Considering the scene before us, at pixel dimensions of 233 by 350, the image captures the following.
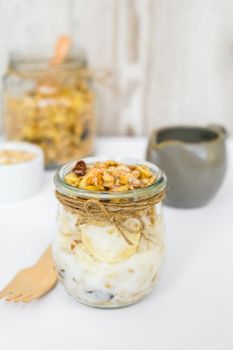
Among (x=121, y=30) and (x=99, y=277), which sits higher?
(x=121, y=30)

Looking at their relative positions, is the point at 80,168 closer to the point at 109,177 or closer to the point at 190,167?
the point at 109,177

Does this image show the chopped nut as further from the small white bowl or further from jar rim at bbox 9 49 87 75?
jar rim at bbox 9 49 87 75

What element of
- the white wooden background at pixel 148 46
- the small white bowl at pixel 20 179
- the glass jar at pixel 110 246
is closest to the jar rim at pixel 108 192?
the glass jar at pixel 110 246

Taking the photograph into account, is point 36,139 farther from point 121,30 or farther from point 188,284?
point 188,284

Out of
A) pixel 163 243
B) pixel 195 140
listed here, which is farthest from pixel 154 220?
pixel 195 140

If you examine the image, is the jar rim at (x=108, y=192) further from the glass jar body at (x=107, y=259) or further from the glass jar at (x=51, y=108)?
the glass jar at (x=51, y=108)
